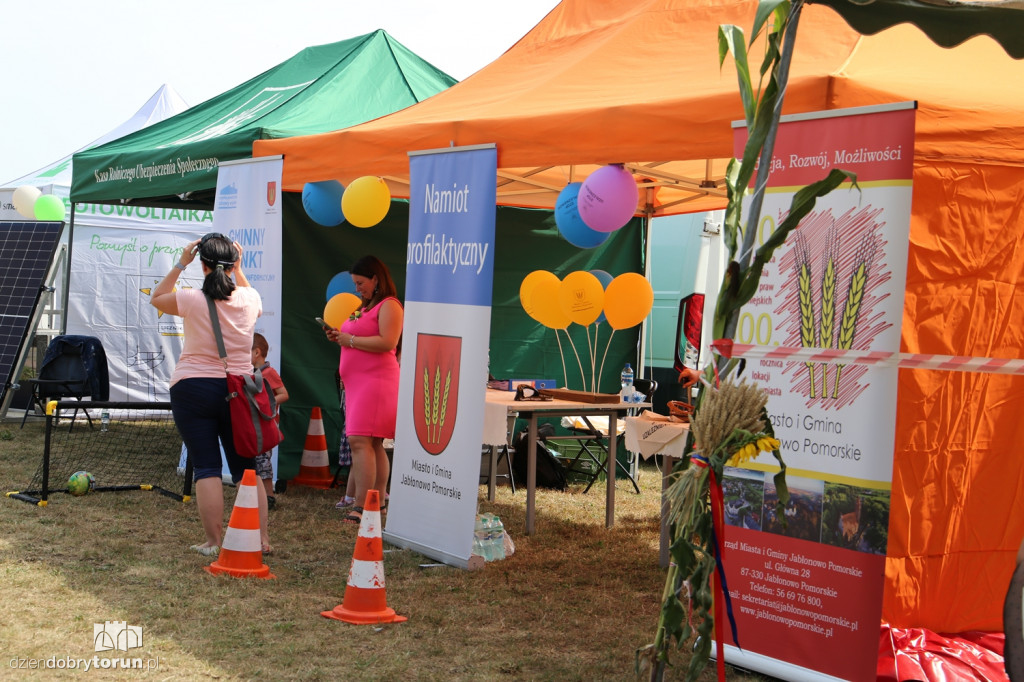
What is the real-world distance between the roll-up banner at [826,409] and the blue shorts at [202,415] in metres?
2.39

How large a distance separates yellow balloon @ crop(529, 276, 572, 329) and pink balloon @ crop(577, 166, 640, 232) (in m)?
1.58

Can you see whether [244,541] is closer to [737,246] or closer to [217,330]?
[217,330]

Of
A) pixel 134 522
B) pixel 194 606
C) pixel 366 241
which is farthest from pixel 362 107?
pixel 194 606

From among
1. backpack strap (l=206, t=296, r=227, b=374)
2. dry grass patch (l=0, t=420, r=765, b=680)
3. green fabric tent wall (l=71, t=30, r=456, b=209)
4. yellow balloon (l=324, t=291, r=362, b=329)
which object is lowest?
dry grass patch (l=0, t=420, r=765, b=680)

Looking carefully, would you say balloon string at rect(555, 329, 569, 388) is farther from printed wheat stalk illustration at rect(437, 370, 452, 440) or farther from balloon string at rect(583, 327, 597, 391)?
printed wheat stalk illustration at rect(437, 370, 452, 440)

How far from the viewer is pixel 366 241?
8070 millimetres

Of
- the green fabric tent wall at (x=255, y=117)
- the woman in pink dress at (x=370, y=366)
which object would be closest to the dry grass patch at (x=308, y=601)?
the woman in pink dress at (x=370, y=366)

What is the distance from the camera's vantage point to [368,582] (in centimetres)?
431

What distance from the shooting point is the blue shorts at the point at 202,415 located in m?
4.82

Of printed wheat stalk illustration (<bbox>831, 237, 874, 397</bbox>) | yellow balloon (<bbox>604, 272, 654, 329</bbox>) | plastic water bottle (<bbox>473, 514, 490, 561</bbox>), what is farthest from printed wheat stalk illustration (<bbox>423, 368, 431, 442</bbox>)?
printed wheat stalk illustration (<bbox>831, 237, 874, 397</bbox>)

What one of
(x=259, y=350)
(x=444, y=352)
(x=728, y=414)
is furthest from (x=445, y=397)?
(x=728, y=414)

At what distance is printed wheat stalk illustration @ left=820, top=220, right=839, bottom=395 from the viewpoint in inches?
141

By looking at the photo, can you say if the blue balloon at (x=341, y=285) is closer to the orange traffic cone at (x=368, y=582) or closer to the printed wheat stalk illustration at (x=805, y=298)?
the orange traffic cone at (x=368, y=582)

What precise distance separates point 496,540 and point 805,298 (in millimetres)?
2516
